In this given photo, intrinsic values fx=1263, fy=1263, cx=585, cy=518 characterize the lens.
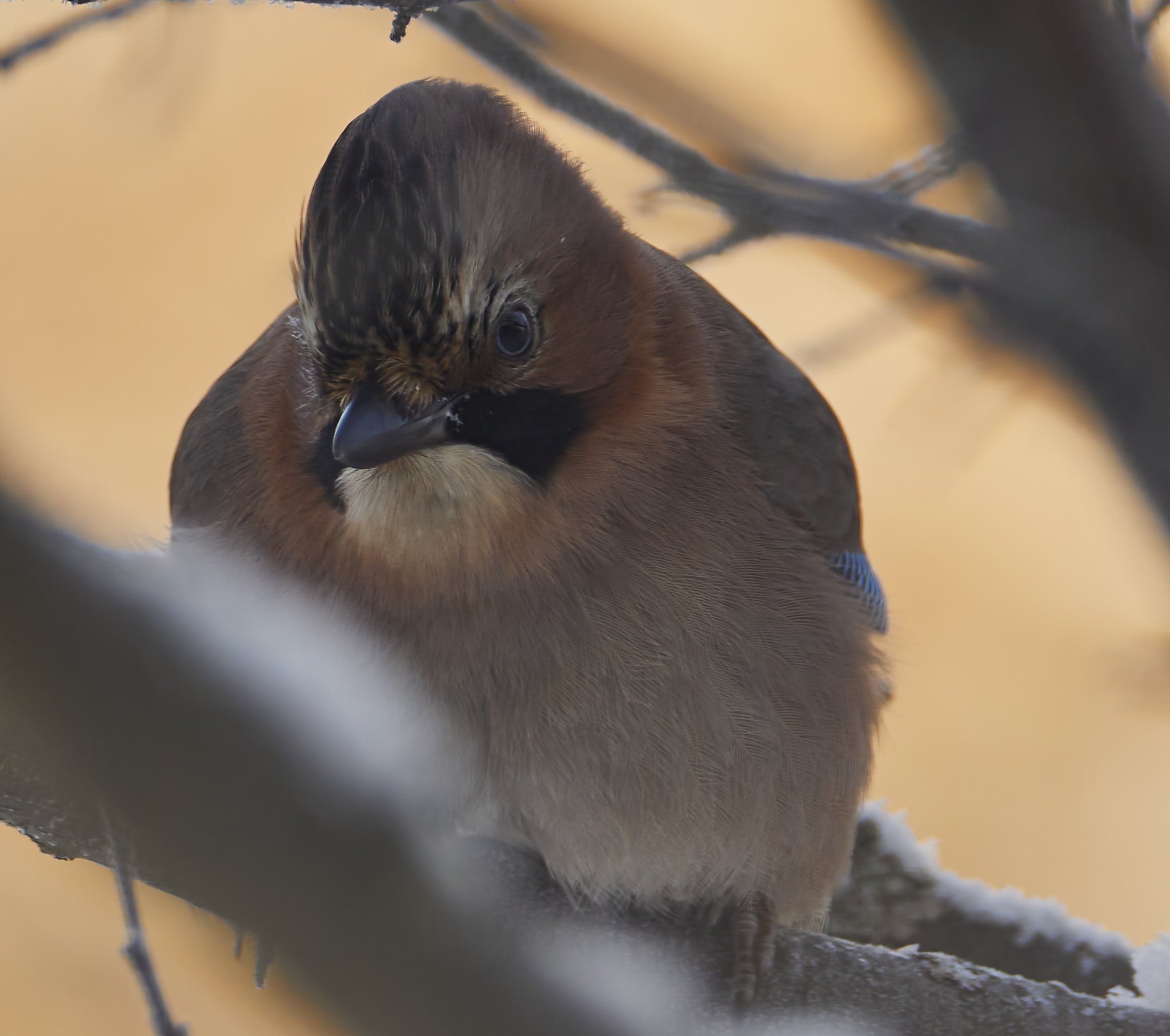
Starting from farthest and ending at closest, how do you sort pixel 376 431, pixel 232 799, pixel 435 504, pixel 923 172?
pixel 923 172, pixel 435 504, pixel 376 431, pixel 232 799

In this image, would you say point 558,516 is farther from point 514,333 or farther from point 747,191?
point 747,191

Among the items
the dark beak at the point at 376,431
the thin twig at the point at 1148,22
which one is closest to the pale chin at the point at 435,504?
the dark beak at the point at 376,431

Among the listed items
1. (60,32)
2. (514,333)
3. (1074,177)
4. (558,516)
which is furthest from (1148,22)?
(60,32)

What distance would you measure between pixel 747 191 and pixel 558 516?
56 centimetres

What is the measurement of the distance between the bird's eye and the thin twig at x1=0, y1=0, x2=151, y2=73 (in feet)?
2.19

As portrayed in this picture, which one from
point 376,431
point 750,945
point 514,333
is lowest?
point 750,945

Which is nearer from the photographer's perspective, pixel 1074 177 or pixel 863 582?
pixel 1074 177

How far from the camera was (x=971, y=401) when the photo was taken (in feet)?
7.38

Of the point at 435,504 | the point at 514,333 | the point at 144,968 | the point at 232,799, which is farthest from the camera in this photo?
the point at 435,504

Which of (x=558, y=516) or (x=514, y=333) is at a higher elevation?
(x=514, y=333)

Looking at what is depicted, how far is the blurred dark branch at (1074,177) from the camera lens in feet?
5.32

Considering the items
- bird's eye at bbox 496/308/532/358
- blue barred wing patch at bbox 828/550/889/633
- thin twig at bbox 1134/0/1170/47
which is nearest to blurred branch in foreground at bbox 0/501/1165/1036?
bird's eye at bbox 496/308/532/358

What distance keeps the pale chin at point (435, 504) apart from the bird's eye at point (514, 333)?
0.15 meters

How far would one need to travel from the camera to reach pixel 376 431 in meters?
1.58
